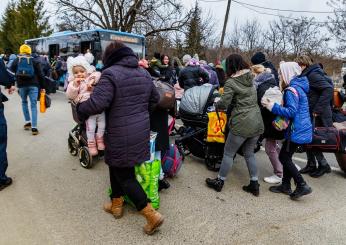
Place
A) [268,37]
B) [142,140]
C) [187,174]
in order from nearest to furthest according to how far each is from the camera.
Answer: [142,140], [187,174], [268,37]

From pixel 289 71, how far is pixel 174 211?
222cm

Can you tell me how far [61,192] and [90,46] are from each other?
458 inches

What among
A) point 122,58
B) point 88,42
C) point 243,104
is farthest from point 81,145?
point 88,42

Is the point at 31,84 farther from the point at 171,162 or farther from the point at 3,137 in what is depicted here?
the point at 171,162

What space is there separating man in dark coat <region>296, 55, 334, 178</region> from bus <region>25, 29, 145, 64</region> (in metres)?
8.59

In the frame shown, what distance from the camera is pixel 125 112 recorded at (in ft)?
9.49

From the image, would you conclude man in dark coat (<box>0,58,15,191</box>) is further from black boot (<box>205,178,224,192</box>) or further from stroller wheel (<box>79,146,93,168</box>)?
black boot (<box>205,178,224,192</box>)

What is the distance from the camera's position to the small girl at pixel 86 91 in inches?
143

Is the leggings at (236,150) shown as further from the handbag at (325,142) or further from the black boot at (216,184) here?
the handbag at (325,142)

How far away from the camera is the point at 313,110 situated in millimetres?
4844

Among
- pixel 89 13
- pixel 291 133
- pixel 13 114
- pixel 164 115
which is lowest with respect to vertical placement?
→ pixel 13 114

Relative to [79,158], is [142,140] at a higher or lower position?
higher

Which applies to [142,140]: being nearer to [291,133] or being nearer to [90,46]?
[291,133]

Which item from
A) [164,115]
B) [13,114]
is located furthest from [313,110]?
[13,114]
